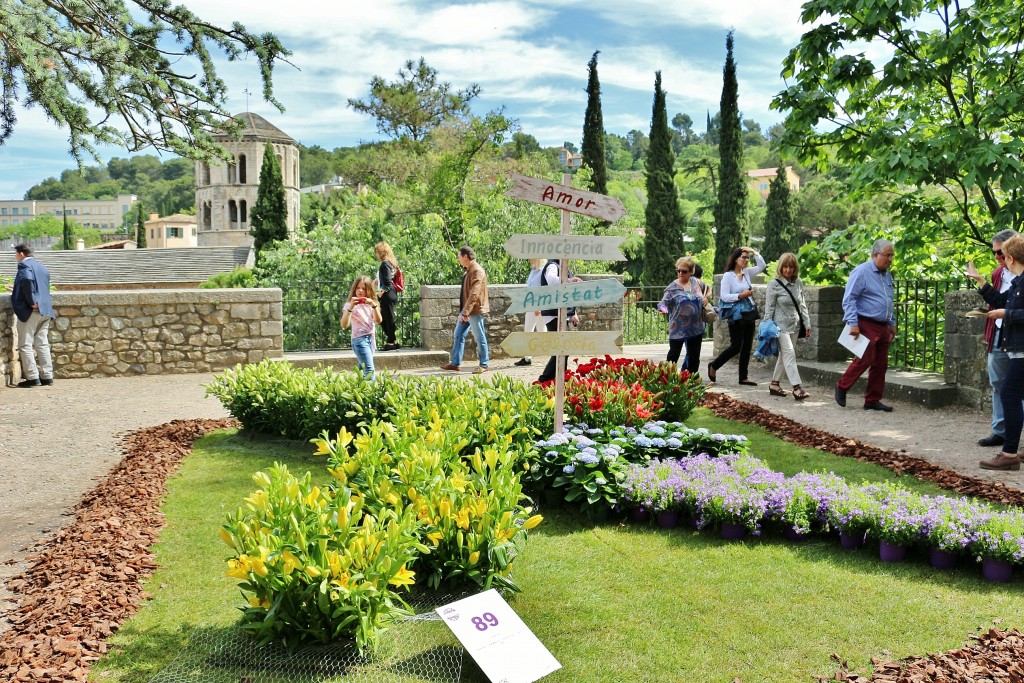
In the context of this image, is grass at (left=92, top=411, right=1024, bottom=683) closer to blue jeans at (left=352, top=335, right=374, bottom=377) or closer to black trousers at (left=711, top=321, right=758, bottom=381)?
blue jeans at (left=352, top=335, right=374, bottom=377)

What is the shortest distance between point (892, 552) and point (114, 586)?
13.2 ft

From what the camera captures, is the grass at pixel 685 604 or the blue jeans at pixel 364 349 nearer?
the grass at pixel 685 604

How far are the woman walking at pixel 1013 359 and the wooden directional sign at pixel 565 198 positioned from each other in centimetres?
314

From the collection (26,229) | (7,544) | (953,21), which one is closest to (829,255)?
(953,21)

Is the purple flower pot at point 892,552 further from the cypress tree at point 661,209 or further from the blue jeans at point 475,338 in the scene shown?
the cypress tree at point 661,209

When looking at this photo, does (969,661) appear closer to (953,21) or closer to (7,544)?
(7,544)

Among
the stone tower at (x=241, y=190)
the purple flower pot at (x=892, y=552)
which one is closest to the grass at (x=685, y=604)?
the purple flower pot at (x=892, y=552)

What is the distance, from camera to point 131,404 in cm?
1005

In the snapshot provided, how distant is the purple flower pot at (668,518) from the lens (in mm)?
5266

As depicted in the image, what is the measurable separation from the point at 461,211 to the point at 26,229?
186 metres

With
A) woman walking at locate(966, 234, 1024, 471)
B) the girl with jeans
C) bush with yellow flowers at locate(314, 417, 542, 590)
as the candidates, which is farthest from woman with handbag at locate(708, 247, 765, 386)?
bush with yellow flowers at locate(314, 417, 542, 590)

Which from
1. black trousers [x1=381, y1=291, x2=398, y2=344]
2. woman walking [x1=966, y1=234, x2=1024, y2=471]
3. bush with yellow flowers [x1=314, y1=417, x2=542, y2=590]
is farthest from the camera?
black trousers [x1=381, y1=291, x2=398, y2=344]

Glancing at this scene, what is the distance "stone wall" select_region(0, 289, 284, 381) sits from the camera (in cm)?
1202

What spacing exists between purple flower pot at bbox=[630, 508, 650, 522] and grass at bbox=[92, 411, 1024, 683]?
94mm
